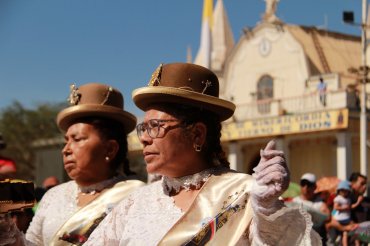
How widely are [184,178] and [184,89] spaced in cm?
39

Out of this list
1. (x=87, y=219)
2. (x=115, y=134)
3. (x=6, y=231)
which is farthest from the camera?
(x=115, y=134)

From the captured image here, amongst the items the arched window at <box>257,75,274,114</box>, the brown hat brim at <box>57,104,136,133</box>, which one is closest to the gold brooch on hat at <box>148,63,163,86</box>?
the brown hat brim at <box>57,104,136,133</box>

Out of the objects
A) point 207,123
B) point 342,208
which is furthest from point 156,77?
point 342,208

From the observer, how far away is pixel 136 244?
2.93m

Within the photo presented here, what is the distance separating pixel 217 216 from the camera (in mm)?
2893

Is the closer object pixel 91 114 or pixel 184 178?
pixel 184 178

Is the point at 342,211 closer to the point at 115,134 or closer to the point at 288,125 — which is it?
the point at 115,134

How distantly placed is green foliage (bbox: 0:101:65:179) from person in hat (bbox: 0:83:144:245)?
2859cm

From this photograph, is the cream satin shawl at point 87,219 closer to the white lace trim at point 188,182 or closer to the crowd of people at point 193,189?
the crowd of people at point 193,189

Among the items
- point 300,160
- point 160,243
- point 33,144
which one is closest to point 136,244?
point 160,243

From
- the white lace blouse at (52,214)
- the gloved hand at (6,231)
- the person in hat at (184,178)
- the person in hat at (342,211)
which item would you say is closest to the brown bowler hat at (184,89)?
the person in hat at (184,178)

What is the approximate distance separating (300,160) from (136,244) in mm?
25042

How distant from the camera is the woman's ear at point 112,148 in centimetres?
425

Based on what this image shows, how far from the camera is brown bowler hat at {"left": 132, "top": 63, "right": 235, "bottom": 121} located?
3012 millimetres
